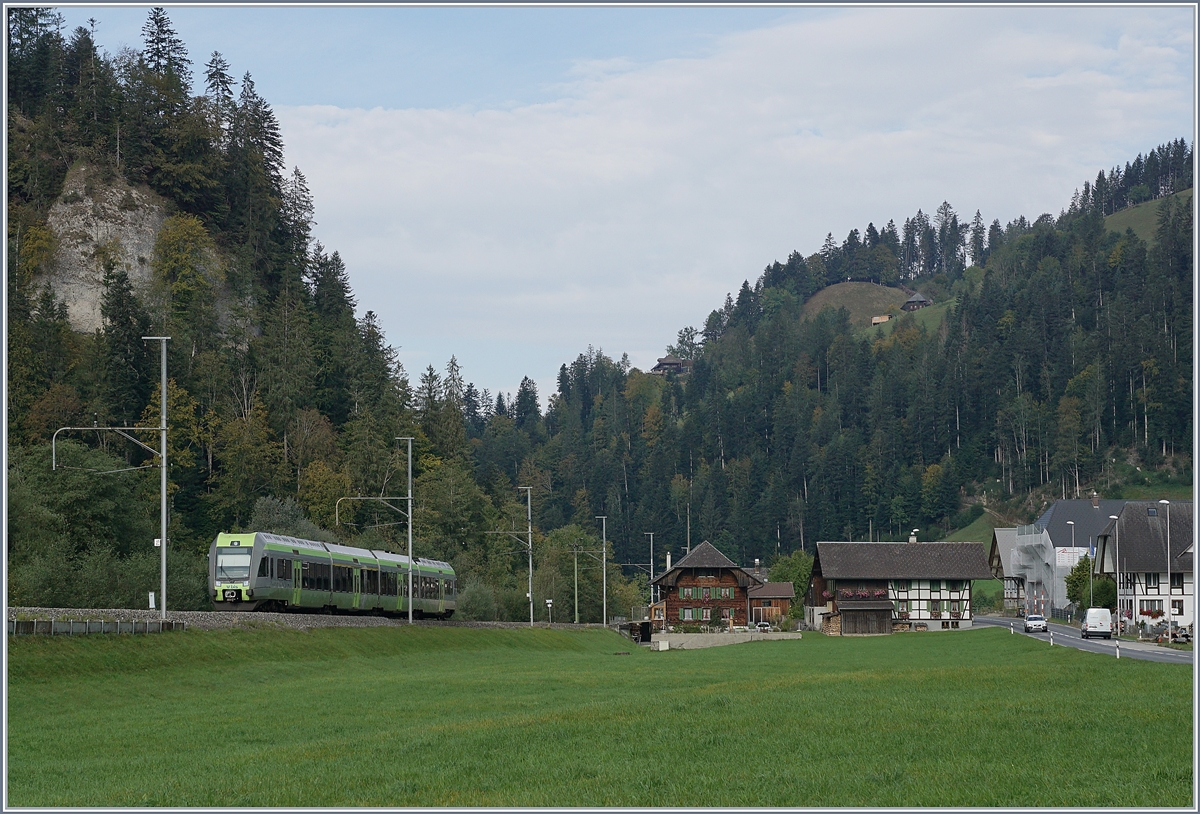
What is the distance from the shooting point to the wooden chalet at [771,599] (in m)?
146

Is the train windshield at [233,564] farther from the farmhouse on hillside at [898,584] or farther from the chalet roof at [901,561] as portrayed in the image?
the chalet roof at [901,561]

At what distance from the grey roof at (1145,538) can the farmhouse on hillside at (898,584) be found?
49.9ft

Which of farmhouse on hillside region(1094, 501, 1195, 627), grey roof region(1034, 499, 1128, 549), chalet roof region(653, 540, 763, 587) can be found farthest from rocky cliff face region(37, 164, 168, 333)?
grey roof region(1034, 499, 1128, 549)

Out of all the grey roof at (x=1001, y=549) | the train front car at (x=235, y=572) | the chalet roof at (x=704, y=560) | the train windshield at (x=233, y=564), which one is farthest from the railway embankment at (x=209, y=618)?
the grey roof at (x=1001, y=549)

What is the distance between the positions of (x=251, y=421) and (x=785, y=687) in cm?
7828

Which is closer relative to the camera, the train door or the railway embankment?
the railway embankment

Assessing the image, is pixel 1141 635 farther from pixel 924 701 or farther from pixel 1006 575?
pixel 1006 575

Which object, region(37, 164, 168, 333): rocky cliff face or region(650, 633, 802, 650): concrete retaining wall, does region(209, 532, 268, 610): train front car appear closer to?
region(650, 633, 802, 650): concrete retaining wall

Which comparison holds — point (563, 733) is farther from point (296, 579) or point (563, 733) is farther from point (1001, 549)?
point (1001, 549)

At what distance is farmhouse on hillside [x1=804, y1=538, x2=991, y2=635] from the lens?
105 meters

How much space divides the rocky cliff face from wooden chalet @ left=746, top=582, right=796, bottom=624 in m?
71.7

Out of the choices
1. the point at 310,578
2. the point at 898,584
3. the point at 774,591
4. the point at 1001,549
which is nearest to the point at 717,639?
the point at 898,584

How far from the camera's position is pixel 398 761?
20344 mm

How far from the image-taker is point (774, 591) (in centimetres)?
15425
